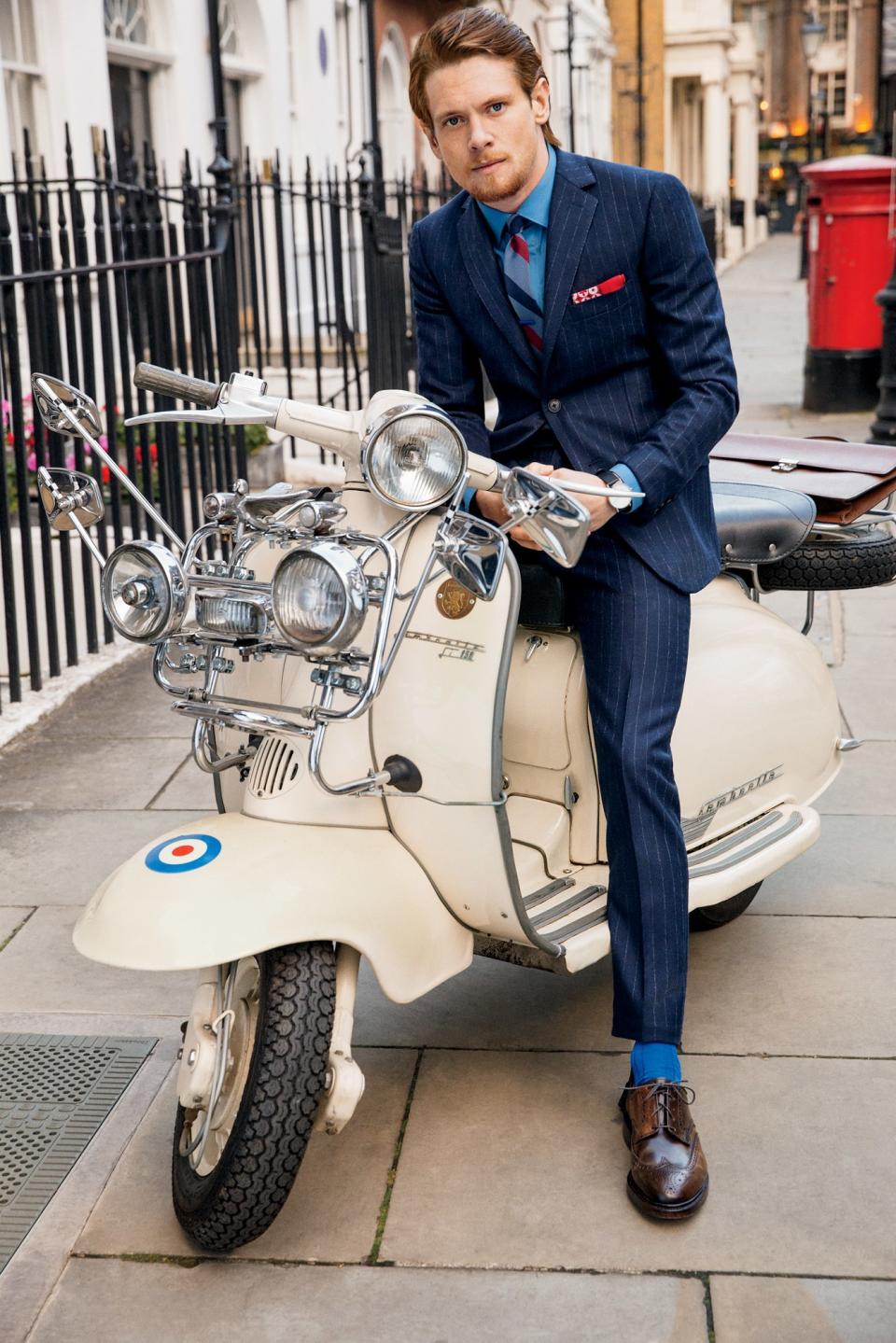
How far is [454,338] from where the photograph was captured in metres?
3.06

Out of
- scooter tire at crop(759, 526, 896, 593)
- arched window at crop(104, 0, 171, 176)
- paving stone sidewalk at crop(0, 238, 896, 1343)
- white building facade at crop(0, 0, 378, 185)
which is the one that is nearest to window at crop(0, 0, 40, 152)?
white building facade at crop(0, 0, 378, 185)

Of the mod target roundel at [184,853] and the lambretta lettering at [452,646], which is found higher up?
the lambretta lettering at [452,646]

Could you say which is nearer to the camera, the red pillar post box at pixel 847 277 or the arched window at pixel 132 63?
the arched window at pixel 132 63

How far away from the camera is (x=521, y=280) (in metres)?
2.90

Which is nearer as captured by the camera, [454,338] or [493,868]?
[493,868]

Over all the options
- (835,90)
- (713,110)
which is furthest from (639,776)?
(835,90)

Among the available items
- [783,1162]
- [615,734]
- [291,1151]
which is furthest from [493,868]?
[783,1162]

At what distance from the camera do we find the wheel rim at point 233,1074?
2.56m

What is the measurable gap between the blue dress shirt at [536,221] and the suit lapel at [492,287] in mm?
24

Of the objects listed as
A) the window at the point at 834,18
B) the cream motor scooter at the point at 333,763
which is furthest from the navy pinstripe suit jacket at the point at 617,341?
the window at the point at 834,18

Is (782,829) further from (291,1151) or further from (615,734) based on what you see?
(291,1151)

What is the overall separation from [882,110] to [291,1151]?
8487 cm

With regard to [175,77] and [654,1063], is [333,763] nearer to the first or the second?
[654,1063]

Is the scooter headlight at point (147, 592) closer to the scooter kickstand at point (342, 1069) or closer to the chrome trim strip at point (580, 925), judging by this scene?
the scooter kickstand at point (342, 1069)
